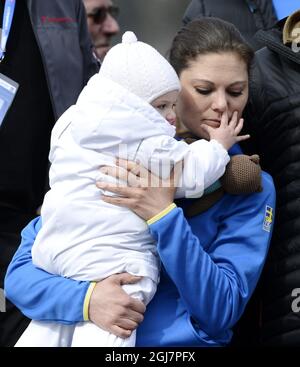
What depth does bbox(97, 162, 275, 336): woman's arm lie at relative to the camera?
2.09 metres

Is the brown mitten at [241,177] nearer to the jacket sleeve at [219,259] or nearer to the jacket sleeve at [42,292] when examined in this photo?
the jacket sleeve at [219,259]

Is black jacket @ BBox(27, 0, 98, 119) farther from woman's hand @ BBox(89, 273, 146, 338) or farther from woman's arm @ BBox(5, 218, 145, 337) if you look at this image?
woman's hand @ BBox(89, 273, 146, 338)

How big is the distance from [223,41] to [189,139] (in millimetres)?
307

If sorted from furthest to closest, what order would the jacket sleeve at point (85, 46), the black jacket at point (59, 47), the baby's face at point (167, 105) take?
the jacket sleeve at point (85, 46) → the black jacket at point (59, 47) → the baby's face at point (167, 105)

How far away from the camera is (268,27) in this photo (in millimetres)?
2801

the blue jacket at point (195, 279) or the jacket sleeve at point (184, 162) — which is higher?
the jacket sleeve at point (184, 162)

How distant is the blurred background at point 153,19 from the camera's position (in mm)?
6598

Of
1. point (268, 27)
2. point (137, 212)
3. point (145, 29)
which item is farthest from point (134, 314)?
point (145, 29)

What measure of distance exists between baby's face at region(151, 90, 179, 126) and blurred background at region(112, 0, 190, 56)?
433 centimetres

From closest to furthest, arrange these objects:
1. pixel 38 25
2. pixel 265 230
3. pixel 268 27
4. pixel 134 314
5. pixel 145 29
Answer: pixel 134 314
pixel 265 230
pixel 268 27
pixel 38 25
pixel 145 29

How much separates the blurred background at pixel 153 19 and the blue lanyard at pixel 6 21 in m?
3.59
